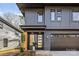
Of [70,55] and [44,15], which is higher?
[44,15]

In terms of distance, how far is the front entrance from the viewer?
39.0 ft

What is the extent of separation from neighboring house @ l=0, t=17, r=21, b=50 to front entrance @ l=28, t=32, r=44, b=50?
56 centimetres

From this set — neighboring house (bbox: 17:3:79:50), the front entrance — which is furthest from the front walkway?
the front entrance

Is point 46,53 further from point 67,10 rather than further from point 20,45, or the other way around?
point 67,10

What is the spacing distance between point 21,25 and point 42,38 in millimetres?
1185

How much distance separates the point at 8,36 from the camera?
1140 centimetres

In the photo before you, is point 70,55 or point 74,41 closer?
point 70,55

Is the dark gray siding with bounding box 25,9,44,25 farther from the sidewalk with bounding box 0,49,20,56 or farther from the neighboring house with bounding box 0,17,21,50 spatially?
the sidewalk with bounding box 0,49,20,56

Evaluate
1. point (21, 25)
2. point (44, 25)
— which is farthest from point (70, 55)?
point (21, 25)

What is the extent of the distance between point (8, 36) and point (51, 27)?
6.77 feet

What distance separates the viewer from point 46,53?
11.4 metres

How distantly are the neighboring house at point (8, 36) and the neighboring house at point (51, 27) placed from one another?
440mm

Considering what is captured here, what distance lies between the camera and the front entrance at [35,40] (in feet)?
39.0

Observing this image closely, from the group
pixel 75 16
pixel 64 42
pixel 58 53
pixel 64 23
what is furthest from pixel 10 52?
pixel 75 16
